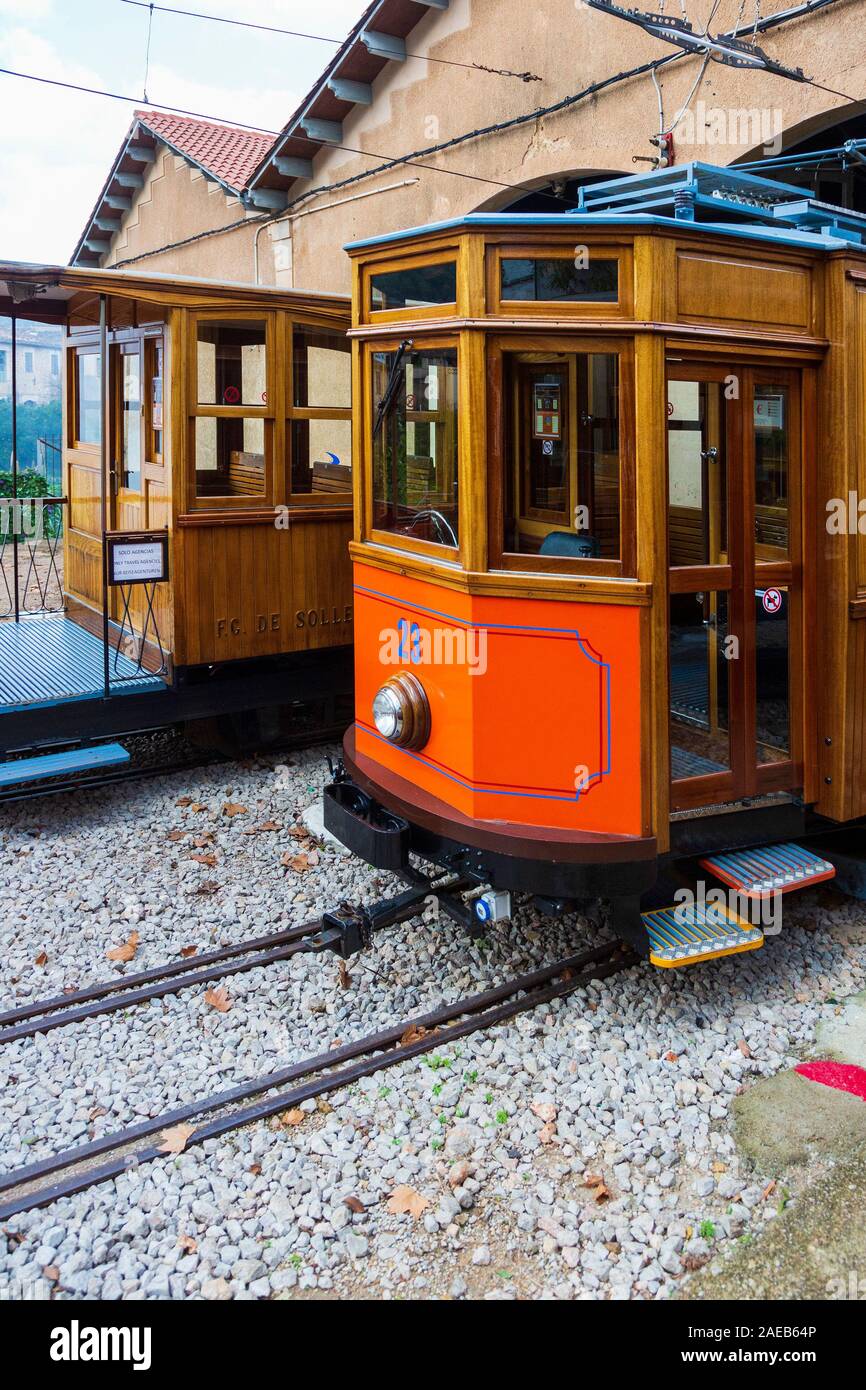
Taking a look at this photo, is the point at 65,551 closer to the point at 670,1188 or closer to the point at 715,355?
the point at 715,355

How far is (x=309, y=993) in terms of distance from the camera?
201 inches

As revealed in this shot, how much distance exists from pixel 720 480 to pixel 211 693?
401cm

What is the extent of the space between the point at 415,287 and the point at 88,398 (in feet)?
15.0

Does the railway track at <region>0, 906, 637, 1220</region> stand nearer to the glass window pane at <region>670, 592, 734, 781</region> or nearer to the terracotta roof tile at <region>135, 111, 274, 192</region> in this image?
the glass window pane at <region>670, 592, 734, 781</region>

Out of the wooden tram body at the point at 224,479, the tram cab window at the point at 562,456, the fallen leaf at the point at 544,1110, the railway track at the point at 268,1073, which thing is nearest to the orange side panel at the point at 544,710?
the tram cab window at the point at 562,456

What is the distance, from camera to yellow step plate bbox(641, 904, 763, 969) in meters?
4.66

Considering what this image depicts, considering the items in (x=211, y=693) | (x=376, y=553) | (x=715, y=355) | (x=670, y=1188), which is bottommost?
(x=670, y=1188)

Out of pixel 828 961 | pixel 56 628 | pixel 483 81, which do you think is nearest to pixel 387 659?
pixel 828 961

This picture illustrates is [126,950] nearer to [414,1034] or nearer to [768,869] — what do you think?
[414,1034]

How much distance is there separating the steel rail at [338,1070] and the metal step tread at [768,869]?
0.63 meters

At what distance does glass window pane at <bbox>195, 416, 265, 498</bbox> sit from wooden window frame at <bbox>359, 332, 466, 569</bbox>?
2.41 metres

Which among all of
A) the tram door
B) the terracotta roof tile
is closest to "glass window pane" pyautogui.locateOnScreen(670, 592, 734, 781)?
the tram door

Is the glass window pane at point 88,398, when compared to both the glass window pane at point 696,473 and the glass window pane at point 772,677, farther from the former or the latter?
the glass window pane at point 772,677

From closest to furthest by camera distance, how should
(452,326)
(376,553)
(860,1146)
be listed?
(860,1146)
(452,326)
(376,553)
